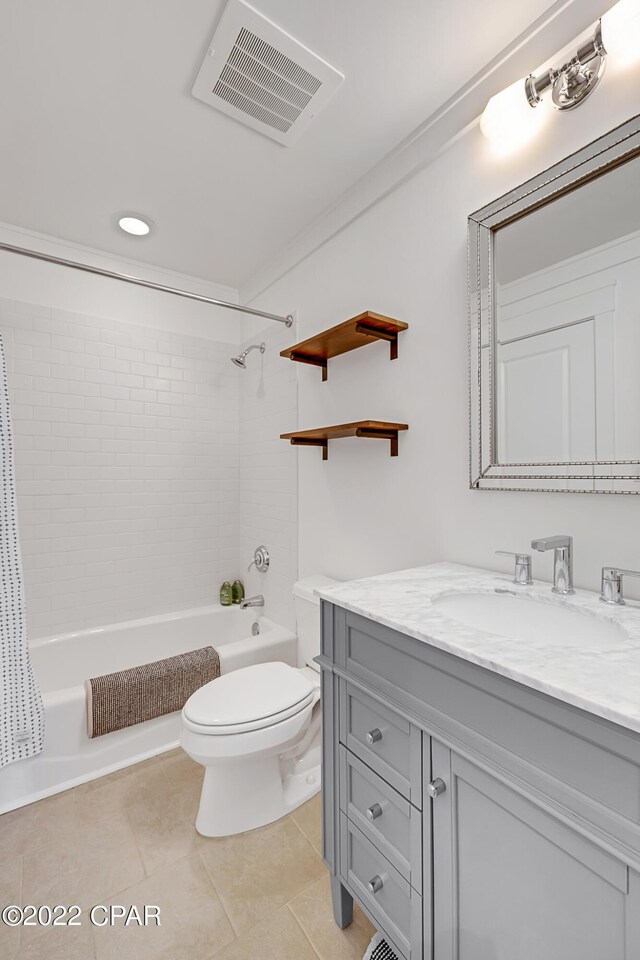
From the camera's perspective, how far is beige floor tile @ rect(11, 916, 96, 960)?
113 centimetres

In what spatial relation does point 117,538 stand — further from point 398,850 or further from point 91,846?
point 398,850

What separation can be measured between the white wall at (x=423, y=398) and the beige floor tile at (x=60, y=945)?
4.40 ft

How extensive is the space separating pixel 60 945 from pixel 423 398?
188 centimetres

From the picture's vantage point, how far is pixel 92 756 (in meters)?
1.83

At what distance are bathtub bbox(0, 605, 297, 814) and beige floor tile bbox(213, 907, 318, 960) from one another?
3.18 ft

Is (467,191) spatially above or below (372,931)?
above

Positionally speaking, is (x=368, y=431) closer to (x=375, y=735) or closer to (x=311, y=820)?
(x=375, y=735)

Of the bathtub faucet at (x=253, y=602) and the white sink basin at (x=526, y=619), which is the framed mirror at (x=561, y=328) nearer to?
the white sink basin at (x=526, y=619)

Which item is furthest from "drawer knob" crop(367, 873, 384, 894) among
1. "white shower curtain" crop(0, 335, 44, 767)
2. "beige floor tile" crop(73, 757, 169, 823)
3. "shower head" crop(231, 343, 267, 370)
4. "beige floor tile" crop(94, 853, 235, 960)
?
"shower head" crop(231, 343, 267, 370)

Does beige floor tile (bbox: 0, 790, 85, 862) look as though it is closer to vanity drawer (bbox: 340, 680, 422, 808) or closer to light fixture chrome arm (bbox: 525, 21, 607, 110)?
vanity drawer (bbox: 340, 680, 422, 808)

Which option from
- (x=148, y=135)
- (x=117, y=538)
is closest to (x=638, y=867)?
(x=148, y=135)

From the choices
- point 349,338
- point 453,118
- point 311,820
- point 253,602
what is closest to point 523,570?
point 349,338

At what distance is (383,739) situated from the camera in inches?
38.5

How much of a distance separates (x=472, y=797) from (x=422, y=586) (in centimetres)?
48
